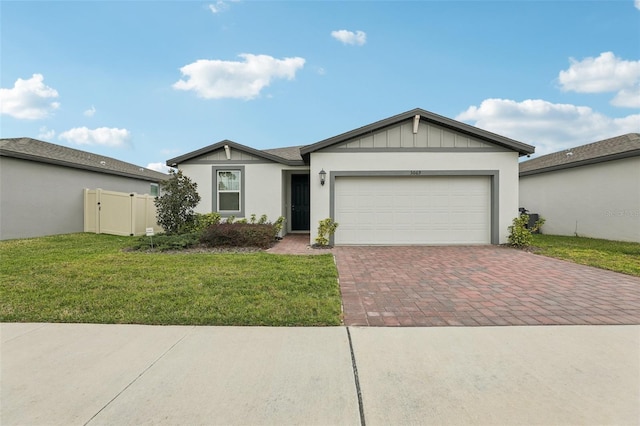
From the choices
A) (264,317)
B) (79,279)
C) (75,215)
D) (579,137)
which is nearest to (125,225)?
(75,215)

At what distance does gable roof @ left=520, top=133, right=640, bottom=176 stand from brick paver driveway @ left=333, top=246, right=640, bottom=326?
6.54m

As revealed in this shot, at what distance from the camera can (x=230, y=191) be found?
1173cm

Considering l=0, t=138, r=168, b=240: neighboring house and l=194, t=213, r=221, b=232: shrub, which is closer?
l=0, t=138, r=168, b=240: neighboring house

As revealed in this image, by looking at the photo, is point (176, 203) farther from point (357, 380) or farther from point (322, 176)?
point (357, 380)

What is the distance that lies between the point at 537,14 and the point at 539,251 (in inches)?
299

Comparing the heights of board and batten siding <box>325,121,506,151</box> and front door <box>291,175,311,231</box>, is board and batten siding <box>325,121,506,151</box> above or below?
above

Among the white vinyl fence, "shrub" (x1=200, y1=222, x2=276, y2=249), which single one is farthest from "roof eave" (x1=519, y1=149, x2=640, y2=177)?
the white vinyl fence

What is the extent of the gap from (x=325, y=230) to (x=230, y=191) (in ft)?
15.2

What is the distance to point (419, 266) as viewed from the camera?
6469 millimetres

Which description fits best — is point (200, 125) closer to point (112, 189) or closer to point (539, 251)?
point (112, 189)

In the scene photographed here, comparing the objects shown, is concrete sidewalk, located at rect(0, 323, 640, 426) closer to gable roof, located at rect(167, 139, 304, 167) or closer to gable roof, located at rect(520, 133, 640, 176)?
gable roof, located at rect(167, 139, 304, 167)

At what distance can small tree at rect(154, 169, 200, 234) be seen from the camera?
992 cm

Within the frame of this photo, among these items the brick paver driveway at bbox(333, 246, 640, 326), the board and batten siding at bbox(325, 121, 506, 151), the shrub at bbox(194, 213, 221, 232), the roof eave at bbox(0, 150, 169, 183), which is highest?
the board and batten siding at bbox(325, 121, 506, 151)

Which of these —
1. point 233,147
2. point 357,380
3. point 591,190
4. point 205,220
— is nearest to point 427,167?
→ point 233,147
